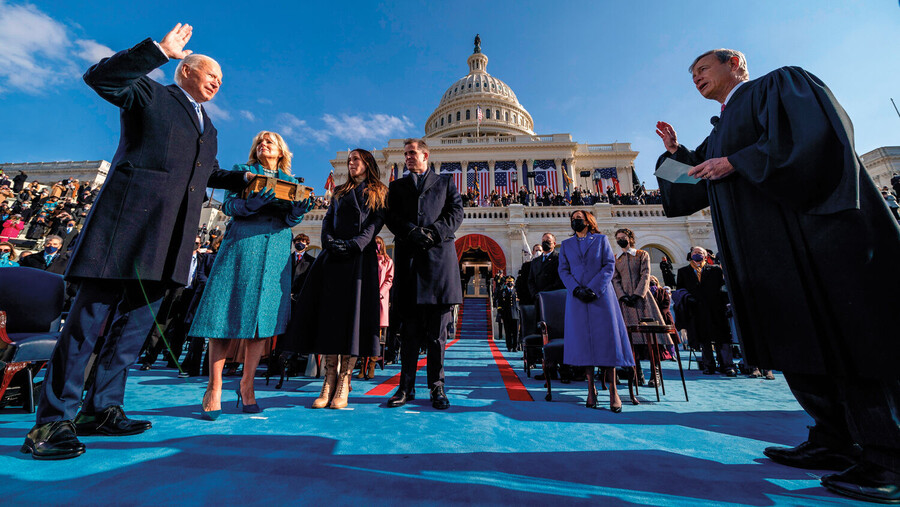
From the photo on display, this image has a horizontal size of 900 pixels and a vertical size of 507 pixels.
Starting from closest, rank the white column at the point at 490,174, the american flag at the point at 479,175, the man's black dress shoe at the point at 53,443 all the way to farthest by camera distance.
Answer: the man's black dress shoe at the point at 53,443 → the american flag at the point at 479,175 → the white column at the point at 490,174

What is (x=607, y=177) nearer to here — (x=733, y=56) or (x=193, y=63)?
(x=733, y=56)

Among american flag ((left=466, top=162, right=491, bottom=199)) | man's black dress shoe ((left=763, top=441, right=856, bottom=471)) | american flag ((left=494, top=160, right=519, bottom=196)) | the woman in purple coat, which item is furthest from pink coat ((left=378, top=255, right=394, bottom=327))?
american flag ((left=466, top=162, right=491, bottom=199))

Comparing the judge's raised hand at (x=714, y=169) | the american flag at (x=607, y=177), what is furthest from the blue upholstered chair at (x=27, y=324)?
the american flag at (x=607, y=177)

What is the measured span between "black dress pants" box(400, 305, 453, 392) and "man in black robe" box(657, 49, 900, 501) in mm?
2048

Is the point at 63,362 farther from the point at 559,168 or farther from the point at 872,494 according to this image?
the point at 559,168

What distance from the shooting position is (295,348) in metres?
2.80

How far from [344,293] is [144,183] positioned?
144 cm

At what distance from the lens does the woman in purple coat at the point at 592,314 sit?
319 cm

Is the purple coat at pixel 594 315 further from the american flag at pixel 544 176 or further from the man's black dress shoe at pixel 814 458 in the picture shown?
the american flag at pixel 544 176

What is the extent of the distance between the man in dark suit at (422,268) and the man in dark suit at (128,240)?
1.54 meters

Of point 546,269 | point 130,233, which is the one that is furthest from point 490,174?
point 130,233

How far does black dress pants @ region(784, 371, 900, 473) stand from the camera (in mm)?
1361

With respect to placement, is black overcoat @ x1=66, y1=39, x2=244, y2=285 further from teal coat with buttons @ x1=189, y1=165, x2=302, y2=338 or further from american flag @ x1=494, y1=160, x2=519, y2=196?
american flag @ x1=494, y1=160, x2=519, y2=196

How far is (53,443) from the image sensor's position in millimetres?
1588
